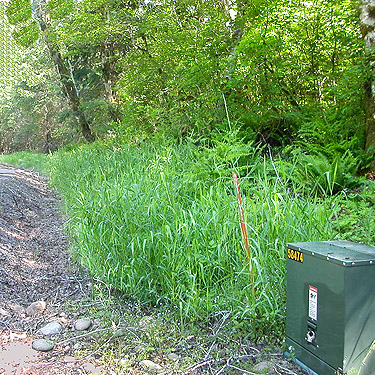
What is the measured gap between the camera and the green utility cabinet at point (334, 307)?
6.26 ft

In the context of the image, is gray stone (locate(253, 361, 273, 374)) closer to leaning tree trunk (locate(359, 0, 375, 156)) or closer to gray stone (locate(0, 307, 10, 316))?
gray stone (locate(0, 307, 10, 316))

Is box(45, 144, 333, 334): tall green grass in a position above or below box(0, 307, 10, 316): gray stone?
above

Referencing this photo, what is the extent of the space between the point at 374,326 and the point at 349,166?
3624 millimetres

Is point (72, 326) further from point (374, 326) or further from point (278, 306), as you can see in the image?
point (374, 326)

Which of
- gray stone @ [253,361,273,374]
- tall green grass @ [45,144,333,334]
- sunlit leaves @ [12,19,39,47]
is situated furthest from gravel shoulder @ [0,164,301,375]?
sunlit leaves @ [12,19,39,47]

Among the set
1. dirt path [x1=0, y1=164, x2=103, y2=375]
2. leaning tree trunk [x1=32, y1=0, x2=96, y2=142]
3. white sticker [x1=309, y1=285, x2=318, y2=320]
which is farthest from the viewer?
leaning tree trunk [x1=32, y1=0, x2=96, y2=142]

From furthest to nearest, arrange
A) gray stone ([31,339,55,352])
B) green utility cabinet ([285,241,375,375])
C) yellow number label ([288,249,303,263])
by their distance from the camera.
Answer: gray stone ([31,339,55,352])
yellow number label ([288,249,303,263])
green utility cabinet ([285,241,375,375])

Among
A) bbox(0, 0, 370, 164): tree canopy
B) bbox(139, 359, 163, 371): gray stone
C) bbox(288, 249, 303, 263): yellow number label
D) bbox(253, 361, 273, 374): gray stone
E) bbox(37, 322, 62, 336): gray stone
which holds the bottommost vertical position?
bbox(37, 322, 62, 336): gray stone

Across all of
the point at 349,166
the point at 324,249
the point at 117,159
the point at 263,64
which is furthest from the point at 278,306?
the point at 263,64

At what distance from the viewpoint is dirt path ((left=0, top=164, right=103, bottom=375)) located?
2.36 metres

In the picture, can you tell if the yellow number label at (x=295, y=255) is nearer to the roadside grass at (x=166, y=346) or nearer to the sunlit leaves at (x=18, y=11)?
the roadside grass at (x=166, y=346)

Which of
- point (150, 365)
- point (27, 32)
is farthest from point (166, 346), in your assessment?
point (27, 32)

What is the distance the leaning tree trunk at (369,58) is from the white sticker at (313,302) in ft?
12.9

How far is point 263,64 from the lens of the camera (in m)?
6.94
